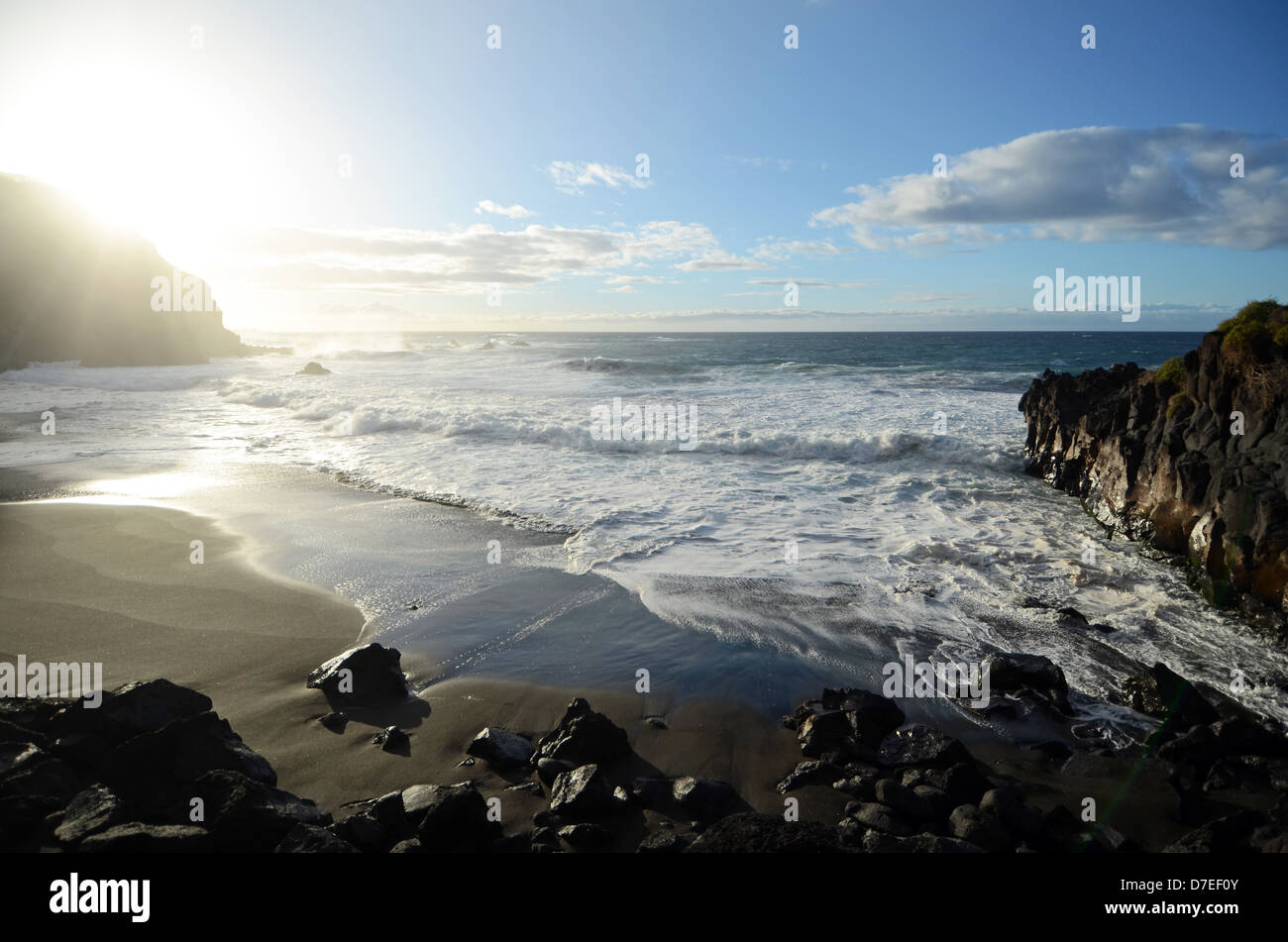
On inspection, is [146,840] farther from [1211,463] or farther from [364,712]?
[1211,463]

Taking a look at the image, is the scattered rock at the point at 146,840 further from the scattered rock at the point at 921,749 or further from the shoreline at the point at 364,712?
the scattered rock at the point at 921,749

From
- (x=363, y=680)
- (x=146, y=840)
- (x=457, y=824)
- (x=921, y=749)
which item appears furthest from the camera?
(x=363, y=680)

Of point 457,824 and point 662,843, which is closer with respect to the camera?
point 662,843

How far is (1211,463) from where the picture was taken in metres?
9.96

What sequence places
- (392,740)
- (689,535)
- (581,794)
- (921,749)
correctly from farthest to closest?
(689,535) → (392,740) → (921,749) → (581,794)

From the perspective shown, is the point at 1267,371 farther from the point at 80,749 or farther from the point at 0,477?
the point at 0,477

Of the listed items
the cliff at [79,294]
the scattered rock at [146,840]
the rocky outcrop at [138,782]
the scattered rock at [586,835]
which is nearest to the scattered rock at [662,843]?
the scattered rock at [586,835]

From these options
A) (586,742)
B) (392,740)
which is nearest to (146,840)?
(392,740)

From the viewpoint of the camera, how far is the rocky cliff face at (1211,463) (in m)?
8.05

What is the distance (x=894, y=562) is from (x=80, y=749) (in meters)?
9.14

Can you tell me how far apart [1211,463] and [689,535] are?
8082 mm

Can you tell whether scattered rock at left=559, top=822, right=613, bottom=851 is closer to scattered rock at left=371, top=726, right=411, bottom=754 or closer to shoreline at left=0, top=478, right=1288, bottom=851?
shoreline at left=0, top=478, right=1288, bottom=851

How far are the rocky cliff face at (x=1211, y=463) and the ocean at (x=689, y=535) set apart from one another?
1.65 feet

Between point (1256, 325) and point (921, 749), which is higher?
point (1256, 325)
